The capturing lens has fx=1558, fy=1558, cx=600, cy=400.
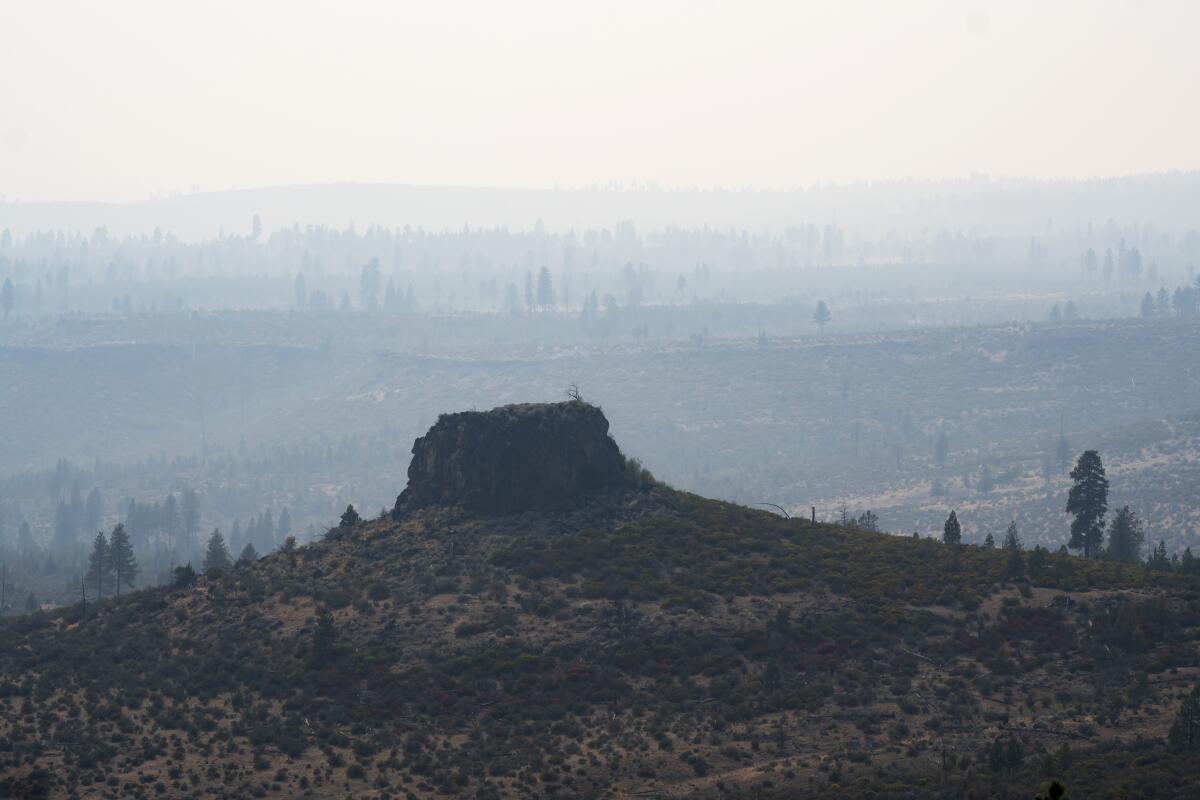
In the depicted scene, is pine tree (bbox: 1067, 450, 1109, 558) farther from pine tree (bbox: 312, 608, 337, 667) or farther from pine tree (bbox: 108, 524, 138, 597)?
pine tree (bbox: 108, 524, 138, 597)

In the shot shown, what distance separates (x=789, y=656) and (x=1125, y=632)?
50.6 feet

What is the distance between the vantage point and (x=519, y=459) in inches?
3568

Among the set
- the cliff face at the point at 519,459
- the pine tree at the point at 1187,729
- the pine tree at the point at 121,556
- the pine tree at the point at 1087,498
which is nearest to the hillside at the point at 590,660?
the cliff face at the point at 519,459

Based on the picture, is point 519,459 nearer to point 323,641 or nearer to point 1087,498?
point 323,641

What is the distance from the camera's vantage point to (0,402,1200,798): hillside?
2442 inches

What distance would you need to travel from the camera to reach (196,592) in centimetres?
8606

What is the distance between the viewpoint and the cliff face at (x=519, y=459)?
90750 millimetres

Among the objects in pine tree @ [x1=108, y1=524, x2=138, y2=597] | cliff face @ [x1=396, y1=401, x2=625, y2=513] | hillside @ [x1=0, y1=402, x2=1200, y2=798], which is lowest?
pine tree @ [x1=108, y1=524, x2=138, y2=597]

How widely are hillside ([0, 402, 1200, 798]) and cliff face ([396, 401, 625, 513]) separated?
6.8 inches

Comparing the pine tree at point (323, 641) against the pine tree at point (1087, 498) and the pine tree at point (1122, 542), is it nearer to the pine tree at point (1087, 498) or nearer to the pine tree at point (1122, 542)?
the pine tree at point (1087, 498)

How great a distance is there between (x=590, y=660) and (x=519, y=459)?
1904 centimetres

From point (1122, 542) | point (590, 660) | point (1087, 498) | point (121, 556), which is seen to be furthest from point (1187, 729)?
point (121, 556)

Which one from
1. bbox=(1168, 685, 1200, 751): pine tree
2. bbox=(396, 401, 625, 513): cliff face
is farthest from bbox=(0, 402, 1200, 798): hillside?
bbox=(1168, 685, 1200, 751): pine tree

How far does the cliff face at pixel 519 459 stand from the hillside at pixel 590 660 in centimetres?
17
